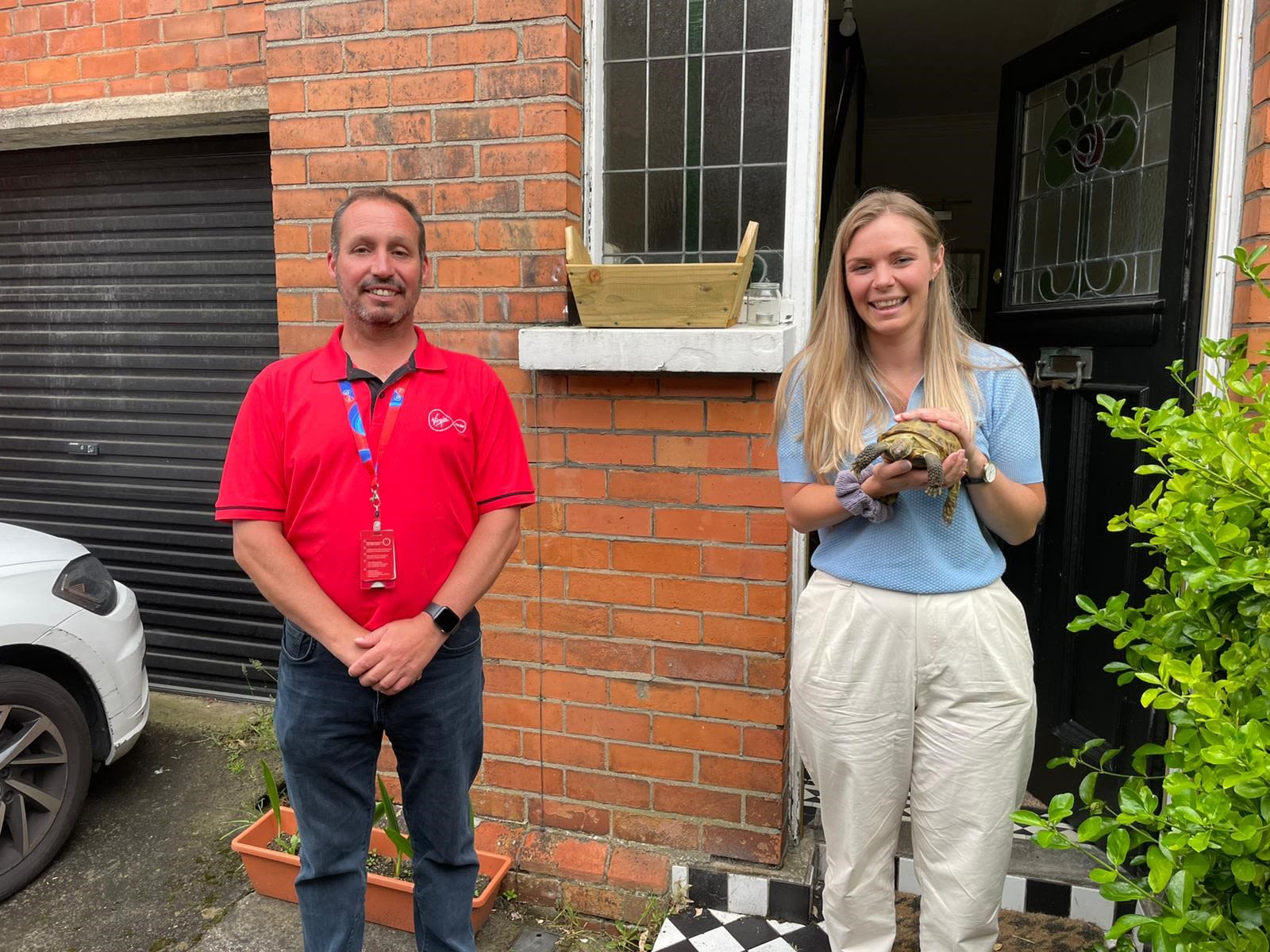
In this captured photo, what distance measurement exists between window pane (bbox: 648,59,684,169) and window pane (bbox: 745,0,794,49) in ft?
0.77

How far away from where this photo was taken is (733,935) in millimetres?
2758

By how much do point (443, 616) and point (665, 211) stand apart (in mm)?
1593

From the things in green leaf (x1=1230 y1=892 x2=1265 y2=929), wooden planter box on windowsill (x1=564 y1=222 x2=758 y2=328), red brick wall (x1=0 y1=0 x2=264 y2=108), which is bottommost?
green leaf (x1=1230 y1=892 x2=1265 y2=929)

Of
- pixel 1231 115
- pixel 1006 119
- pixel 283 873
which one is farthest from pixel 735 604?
pixel 1006 119

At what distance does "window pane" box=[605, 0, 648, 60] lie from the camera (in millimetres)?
2885

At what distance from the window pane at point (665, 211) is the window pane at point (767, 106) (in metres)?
0.26

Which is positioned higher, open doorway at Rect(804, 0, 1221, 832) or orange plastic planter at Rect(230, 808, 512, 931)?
open doorway at Rect(804, 0, 1221, 832)

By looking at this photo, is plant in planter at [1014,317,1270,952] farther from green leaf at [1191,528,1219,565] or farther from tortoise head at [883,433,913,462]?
tortoise head at [883,433,913,462]

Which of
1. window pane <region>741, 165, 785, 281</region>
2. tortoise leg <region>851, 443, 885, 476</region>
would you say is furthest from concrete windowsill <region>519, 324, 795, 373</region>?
tortoise leg <region>851, 443, 885, 476</region>

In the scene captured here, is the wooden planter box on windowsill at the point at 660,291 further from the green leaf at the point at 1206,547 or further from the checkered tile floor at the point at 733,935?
the checkered tile floor at the point at 733,935

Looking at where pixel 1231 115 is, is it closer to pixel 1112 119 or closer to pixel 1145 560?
pixel 1112 119

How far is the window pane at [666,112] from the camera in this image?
2.89 m

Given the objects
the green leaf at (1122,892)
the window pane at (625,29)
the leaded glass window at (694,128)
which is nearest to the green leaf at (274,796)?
the leaded glass window at (694,128)

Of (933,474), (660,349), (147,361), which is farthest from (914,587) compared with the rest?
(147,361)
